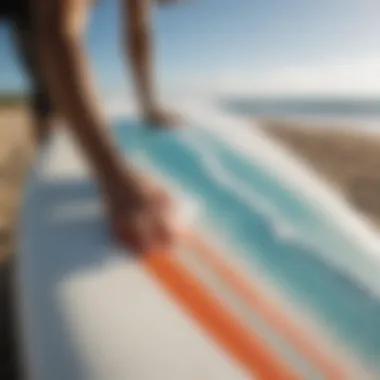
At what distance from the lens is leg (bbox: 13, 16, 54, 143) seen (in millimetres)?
966

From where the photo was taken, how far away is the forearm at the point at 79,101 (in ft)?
2.02

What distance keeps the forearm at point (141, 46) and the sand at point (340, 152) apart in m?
0.21

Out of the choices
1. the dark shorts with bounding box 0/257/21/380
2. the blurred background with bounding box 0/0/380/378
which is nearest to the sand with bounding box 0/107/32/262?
the blurred background with bounding box 0/0/380/378

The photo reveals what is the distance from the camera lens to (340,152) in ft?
3.85

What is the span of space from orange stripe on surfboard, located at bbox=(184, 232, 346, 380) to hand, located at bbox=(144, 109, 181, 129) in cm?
31

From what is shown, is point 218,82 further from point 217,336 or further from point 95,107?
point 217,336

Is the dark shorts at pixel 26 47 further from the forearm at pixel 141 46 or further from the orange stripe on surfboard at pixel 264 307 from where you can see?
the orange stripe on surfboard at pixel 264 307

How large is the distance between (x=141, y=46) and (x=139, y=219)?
432mm

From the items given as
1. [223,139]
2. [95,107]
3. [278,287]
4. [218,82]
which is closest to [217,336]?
[278,287]

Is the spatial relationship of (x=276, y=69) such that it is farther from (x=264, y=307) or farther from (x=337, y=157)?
(x=264, y=307)

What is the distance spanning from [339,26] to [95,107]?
0.73m

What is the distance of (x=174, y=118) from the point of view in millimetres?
992

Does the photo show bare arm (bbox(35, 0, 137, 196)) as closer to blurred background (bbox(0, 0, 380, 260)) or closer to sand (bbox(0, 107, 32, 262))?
blurred background (bbox(0, 0, 380, 260))

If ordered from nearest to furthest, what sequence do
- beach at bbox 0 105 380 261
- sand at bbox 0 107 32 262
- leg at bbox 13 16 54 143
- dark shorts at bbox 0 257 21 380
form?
dark shorts at bbox 0 257 21 380
leg at bbox 13 16 54 143
beach at bbox 0 105 380 261
sand at bbox 0 107 32 262
